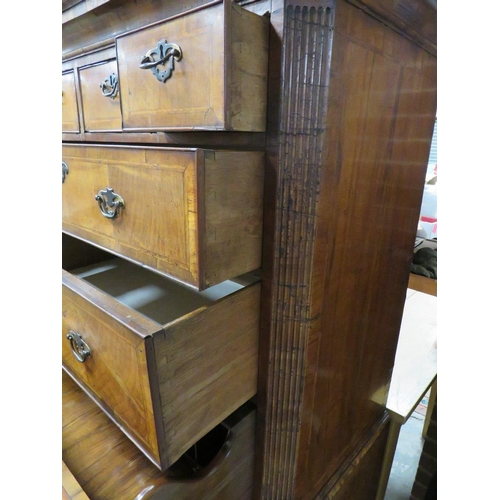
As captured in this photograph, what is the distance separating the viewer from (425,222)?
2.55 metres

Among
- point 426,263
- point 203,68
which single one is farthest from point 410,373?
point 426,263

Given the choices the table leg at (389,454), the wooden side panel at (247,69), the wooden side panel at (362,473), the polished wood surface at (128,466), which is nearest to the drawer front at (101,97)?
the wooden side panel at (247,69)

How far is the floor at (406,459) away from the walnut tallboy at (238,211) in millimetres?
821

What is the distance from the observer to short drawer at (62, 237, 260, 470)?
0.44 m

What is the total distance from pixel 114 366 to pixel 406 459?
1.41 meters

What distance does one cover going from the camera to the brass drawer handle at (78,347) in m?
0.56

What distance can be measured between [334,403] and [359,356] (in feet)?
0.34

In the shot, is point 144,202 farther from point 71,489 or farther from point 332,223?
point 71,489

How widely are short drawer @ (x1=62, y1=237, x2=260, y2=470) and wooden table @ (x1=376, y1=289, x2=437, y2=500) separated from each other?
0.51 metres

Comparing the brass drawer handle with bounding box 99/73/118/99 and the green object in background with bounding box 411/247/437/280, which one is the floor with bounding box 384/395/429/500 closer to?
the green object in background with bounding box 411/247/437/280

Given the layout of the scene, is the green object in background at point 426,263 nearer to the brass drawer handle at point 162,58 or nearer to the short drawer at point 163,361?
the short drawer at point 163,361

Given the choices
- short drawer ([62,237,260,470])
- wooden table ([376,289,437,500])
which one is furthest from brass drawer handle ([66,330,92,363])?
wooden table ([376,289,437,500])
